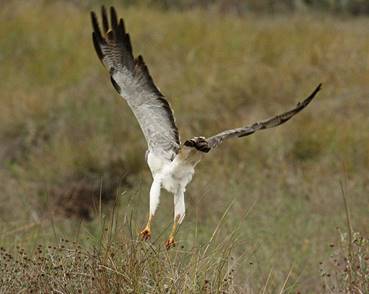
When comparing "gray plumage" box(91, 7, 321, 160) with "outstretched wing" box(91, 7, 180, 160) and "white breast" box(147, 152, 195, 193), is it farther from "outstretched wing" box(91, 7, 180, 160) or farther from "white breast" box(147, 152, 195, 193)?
"white breast" box(147, 152, 195, 193)

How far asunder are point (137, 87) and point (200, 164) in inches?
165

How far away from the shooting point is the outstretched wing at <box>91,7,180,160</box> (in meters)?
6.09

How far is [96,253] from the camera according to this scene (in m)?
5.55

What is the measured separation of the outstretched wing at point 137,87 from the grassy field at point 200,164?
32 cm

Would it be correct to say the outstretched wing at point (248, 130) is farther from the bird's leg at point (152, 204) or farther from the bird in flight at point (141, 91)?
the bird's leg at point (152, 204)

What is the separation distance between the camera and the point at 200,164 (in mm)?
10250

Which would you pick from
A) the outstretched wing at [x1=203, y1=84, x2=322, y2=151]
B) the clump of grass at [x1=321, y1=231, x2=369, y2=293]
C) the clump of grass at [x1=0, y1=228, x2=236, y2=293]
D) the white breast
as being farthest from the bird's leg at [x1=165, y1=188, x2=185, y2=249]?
the clump of grass at [x1=321, y1=231, x2=369, y2=293]

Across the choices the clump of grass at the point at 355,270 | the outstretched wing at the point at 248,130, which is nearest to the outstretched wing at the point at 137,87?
the outstretched wing at the point at 248,130

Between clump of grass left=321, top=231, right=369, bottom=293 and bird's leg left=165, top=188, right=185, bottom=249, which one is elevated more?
bird's leg left=165, top=188, right=185, bottom=249

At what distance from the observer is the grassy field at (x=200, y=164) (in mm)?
5637

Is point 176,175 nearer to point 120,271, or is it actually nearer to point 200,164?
point 120,271

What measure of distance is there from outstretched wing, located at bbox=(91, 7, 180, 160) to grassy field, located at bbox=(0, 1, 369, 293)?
0.32 meters

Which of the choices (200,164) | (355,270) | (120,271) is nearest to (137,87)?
(120,271)

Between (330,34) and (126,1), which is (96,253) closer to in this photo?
(330,34)
